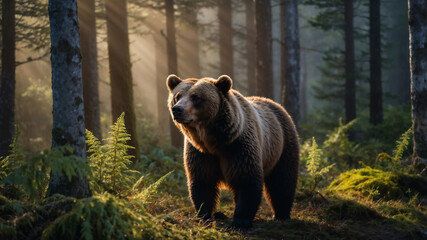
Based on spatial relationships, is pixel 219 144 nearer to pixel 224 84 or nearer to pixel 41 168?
pixel 224 84

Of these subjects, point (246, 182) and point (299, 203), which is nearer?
point (246, 182)

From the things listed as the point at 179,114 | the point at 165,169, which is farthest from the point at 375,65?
the point at 179,114

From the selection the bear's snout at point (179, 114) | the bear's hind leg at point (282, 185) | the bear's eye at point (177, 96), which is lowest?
the bear's hind leg at point (282, 185)

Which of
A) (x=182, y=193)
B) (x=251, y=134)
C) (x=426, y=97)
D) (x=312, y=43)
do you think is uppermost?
(x=312, y=43)

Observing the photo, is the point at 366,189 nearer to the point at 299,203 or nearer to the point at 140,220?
the point at 299,203

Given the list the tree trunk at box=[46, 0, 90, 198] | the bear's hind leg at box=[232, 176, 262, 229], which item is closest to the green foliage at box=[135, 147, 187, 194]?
the bear's hind leg at box=[232, 176, 262, 229]

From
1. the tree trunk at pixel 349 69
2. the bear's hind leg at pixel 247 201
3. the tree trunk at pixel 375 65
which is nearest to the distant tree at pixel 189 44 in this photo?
the tree trunk at pixel 349 69

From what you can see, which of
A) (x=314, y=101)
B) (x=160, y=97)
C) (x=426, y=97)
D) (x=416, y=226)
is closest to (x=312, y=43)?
(x=314, y=101)

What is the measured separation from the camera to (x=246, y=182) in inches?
194

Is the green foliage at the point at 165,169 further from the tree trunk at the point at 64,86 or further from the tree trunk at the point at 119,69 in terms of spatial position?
the tree trunk at the point at 64,86

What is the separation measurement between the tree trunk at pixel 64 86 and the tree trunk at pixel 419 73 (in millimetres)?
7117

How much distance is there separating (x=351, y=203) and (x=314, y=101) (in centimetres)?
5781

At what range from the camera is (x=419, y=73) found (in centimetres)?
766

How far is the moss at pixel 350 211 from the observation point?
5.50 metres
